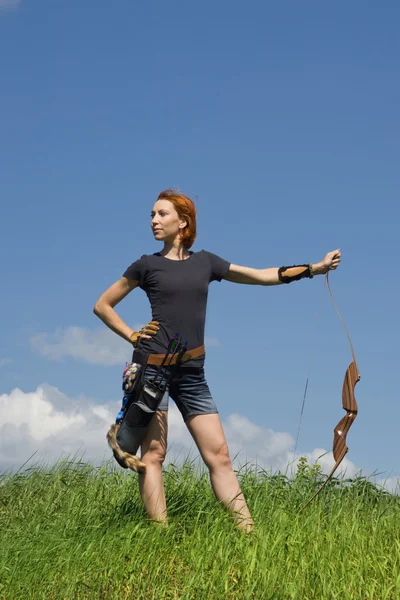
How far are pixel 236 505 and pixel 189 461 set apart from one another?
5.85ft

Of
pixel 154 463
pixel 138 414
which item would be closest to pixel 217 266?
pixel 138 414

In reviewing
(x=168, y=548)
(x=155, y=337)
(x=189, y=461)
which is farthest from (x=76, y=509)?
(x=155, y=337)

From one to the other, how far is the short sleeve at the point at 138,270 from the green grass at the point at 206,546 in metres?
1.85

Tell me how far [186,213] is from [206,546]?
97.8 inches

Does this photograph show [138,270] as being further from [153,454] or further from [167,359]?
[153,454]

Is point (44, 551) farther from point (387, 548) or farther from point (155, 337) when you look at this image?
point (387, 548)

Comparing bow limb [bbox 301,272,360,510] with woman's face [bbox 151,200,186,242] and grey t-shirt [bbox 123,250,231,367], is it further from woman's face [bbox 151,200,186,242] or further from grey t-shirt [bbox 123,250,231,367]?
woman's face [bbox 151,200,186,242]

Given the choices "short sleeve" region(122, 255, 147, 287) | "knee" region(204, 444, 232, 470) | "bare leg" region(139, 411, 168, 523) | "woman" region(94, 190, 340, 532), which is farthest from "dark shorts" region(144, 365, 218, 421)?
"short sleeve" region(122, 255, 147, 287)

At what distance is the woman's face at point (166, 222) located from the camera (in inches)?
248

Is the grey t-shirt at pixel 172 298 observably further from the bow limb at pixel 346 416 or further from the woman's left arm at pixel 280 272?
the bow limb at pixel 346 416

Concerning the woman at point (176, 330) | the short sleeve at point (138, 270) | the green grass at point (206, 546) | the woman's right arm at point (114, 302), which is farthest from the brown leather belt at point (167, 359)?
the green grass at point (206, 546)

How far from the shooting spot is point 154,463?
6.19m

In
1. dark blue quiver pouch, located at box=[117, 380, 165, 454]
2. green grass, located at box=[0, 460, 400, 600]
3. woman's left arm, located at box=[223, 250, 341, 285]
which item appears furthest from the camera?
woman's left arm, located at box=[223, 250, 341, 285]

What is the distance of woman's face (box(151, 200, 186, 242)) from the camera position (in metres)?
6.30
